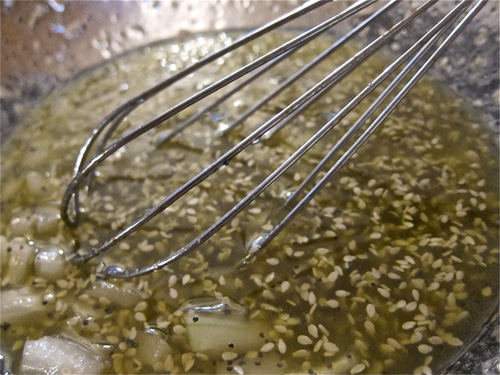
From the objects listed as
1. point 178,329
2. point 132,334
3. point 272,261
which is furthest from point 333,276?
point 132,334

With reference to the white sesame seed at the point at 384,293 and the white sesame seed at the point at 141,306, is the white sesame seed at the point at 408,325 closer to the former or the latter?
the white sesame seed at the point at 384,293

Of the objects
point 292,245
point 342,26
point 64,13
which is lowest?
point 292,245

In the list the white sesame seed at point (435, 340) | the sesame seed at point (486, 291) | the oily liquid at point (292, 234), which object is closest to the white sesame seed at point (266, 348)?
the oily liquid at point (292, 234)

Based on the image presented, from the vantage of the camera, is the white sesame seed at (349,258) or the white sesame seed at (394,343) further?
the white sesame seed at (349,258)

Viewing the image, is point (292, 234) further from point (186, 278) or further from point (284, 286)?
point (186, 278)

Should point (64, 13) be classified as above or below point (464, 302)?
above

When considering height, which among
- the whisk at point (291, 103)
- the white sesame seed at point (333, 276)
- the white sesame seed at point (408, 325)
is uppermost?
the whisk at point (291, 103)

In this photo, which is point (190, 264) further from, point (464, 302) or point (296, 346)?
point (464, 302)

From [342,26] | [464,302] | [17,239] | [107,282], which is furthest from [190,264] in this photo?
[342,26]

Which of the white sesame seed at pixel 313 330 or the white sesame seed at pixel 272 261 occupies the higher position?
the white sesame seed at pixel 272 261
